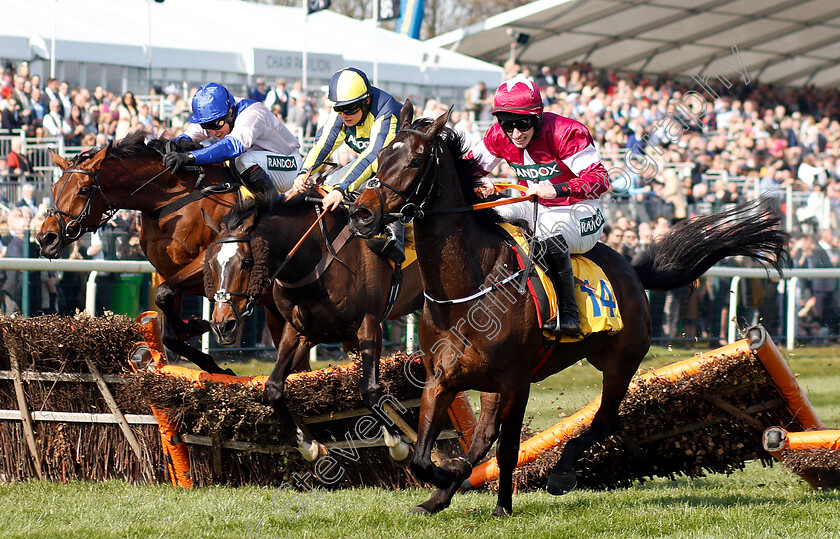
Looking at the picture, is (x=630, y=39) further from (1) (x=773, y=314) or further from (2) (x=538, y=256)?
(2) (x=538, y=256)

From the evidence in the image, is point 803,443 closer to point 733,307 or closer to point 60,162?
point 60,162

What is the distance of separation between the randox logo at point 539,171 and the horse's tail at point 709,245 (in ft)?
3.78

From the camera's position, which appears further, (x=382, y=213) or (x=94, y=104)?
(x=94, y=104)

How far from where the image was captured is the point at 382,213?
14.3 ft

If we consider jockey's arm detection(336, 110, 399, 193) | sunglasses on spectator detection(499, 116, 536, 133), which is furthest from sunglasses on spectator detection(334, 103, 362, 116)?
sunglasses on spectator detection(499, 116, 536, 133)

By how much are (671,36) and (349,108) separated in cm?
1373

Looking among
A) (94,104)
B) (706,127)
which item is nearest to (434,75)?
(706,127)

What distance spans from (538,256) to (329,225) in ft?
4.93

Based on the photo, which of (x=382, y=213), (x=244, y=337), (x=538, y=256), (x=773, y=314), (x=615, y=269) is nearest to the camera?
(x=382, y=213)

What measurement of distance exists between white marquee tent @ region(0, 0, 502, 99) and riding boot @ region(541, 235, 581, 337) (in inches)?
418

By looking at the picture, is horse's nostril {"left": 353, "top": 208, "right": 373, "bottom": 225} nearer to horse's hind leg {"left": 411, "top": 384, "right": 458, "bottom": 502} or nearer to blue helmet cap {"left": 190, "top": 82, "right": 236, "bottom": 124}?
horse's hind leg {"left": 411, "top": 384, "right": 458, "bottom": 502}

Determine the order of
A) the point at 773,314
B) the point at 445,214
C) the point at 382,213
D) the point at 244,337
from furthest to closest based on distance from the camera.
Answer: the point at 773,314 < the point at 244,337 < the point at 445,214 < the point at 382,213

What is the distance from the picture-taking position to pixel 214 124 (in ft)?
22.8

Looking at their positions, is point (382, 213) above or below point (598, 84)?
below
